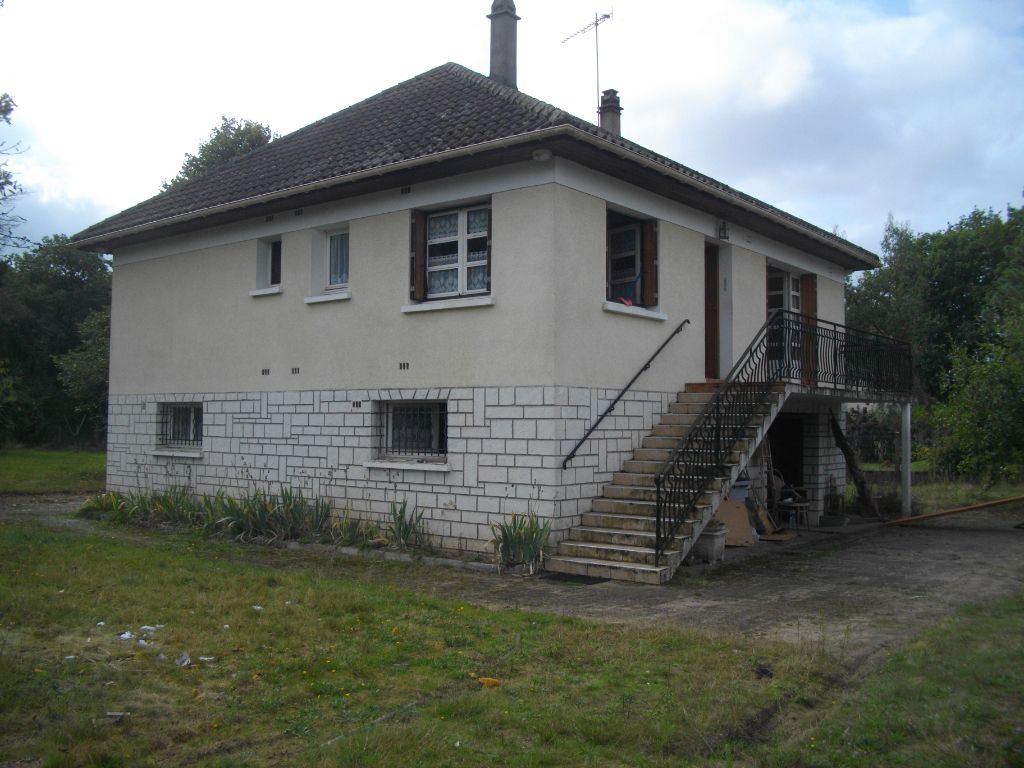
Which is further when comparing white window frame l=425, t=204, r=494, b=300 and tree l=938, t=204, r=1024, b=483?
tree l=938, t=204, r=1024, b=483

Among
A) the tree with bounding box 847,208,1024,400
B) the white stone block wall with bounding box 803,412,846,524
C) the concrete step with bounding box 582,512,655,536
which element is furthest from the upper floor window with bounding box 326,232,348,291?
the tree with bounding box 847,208,1024,400

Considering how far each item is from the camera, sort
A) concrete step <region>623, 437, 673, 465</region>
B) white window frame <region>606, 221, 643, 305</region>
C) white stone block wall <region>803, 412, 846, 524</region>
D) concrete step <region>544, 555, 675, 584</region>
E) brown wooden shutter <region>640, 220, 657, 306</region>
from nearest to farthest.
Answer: concrete step <region>544, 555, 675, 584</region>, concrete step <region>623, 437, 673, 465</region>, brown wooden shutter <region>640, 220, 657, 306</region>, white window frame <region>606, 221, 643, 305</region>, white stone block wall <region>803, 412, 846, 524</region>

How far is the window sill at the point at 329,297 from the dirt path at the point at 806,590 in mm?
4291

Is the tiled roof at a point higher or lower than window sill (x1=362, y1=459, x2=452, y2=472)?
higher

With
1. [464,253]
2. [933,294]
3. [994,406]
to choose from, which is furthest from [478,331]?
[933,294]

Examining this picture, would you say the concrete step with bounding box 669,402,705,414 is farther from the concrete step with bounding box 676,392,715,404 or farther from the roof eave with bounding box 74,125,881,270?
the roof eave with bounding box 74,125,881,270

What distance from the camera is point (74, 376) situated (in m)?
33.6

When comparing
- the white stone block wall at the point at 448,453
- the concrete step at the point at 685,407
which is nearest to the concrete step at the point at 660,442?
the white stone block wall at the point at 448,453

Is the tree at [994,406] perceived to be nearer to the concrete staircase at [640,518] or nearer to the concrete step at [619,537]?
the concrete staircase at [640,518]

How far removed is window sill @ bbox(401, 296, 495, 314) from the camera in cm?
1146

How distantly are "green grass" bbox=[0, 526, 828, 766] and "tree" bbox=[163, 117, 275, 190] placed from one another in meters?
25.2

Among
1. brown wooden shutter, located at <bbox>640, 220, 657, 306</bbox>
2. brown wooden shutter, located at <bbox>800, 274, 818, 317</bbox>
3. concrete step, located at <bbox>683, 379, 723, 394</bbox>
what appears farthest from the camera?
brown wooden shutter, located at <bbox>800, 274, 818, 317</bbox>

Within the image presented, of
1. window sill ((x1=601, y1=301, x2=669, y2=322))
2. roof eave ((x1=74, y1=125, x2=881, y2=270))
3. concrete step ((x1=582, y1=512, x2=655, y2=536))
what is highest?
roof eave ((x1=74, y1=125, x2=881, y2=270))

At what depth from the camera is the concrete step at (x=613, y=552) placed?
32.4ft
